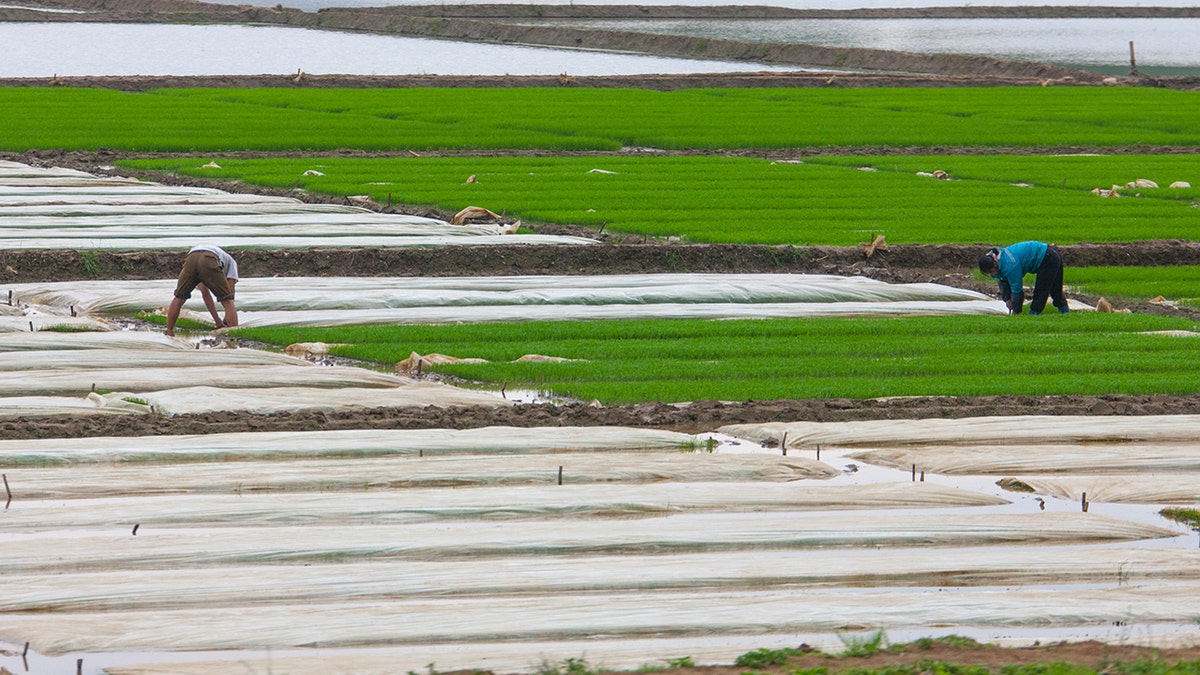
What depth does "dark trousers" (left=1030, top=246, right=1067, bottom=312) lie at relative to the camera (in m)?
14.1

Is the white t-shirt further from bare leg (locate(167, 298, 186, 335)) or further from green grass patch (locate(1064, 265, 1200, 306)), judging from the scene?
green grass patch (locate(1064, 265, 1200, 306))

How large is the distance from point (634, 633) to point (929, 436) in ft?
13.5

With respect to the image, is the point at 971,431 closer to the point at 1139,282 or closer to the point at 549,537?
the point at 549,537

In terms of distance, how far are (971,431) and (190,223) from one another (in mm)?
11531

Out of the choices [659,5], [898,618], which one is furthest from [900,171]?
[659,5]

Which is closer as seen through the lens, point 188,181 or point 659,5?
point 188,181

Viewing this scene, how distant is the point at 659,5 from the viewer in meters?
86.3

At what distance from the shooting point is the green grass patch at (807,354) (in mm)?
11258

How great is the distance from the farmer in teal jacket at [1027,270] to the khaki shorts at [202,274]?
21.7 feet

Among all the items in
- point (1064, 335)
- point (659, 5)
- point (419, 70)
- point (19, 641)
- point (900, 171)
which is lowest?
point (19, 641)

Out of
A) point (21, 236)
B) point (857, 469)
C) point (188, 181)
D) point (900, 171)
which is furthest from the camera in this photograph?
point (900, 171)

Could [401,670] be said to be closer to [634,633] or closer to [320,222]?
[634,633]

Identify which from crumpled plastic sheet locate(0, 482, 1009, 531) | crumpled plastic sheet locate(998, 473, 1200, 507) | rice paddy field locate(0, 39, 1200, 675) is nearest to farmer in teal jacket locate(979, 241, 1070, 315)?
rice paddy field locate(0, 39, 1200, 675)

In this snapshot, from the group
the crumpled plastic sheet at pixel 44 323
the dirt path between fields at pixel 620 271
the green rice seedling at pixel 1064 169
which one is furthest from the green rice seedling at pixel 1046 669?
the green rice seedling at pixel 1064 169
